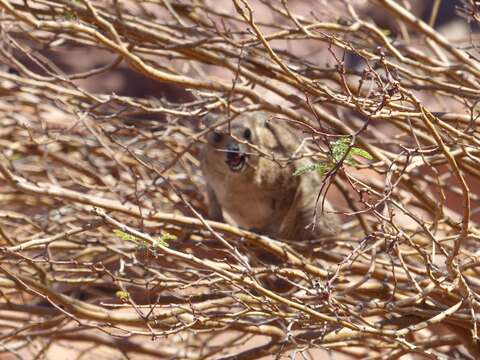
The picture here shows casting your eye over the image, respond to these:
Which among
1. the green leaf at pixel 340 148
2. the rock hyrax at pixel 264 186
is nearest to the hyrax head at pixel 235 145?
the rock hyrax at pixel 264 186

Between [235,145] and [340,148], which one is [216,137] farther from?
[340,148]

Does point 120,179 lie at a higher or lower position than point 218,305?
higher

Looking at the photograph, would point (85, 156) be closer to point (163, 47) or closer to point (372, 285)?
point (163, 47)

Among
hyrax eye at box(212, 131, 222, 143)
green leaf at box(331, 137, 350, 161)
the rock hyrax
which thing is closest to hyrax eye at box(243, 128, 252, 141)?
the rock hyrax

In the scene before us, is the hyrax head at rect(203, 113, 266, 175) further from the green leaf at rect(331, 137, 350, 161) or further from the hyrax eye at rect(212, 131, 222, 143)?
the green leaf at rect(331, 137, 350, 161)

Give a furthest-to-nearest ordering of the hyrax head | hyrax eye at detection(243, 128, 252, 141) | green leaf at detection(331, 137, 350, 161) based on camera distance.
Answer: hyrax eye at detection(243, 128, 252, 141) → the hyrax head → green leaf at detection(331, 137, 350, 161)

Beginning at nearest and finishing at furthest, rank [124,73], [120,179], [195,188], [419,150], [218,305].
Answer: [419,150] → [218,305] → [120,179] → [195,188] → [124,73]

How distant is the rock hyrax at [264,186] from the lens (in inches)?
227

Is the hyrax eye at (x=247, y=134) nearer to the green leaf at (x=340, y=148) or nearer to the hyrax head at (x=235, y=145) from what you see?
the hyrax head at (x=235, y=145)

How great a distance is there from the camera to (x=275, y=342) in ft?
14.3

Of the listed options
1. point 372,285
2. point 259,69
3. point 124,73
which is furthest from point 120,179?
point 124,73

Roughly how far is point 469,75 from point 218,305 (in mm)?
1610

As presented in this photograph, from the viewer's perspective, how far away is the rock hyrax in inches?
227

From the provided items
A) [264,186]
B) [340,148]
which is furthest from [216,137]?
[340,148]
